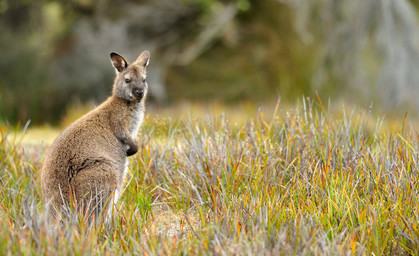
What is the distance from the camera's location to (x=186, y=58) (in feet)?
48.4

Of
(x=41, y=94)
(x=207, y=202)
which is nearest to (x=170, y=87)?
(x=41, y=94)

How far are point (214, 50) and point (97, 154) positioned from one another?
36.7 feet

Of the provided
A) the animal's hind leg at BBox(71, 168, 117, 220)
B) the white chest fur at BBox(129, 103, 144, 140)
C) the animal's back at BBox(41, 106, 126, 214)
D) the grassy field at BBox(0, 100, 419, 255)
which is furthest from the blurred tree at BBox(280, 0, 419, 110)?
the animal's hind leg at BBox(71, 168, 117, 220)

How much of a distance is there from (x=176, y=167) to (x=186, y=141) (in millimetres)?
520

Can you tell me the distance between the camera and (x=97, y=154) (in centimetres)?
443

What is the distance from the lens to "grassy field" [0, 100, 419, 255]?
359 cm

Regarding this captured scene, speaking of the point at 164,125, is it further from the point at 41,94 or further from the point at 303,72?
the point at 41,94

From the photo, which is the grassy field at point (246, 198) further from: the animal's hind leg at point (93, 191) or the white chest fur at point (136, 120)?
the white chest fur at point (136, 120)

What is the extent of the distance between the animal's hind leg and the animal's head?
1.12m

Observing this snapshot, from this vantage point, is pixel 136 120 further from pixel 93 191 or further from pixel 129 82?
pixel 93 191

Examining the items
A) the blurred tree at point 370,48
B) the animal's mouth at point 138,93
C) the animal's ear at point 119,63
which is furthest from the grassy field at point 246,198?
the blurred tree at point 370,48

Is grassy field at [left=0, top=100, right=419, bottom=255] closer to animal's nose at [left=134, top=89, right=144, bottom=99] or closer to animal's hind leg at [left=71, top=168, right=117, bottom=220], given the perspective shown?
animal's hind leg at [left=71, top=168, right=117, bottom=220]

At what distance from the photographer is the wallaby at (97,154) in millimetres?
4164

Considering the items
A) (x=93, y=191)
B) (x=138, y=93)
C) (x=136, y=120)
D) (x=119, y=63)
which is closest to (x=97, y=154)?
(x=93, y=191)
